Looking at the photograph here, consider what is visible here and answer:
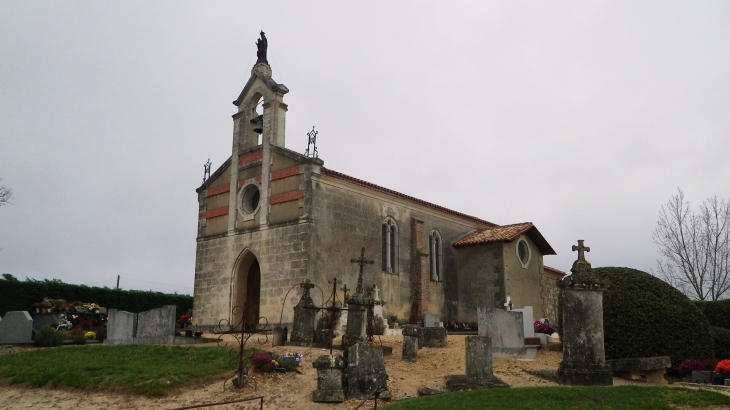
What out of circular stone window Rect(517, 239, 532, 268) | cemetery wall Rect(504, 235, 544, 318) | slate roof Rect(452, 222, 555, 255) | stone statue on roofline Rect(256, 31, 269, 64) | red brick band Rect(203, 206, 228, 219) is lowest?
cemetery wall Rect(504, 235, 544, 318)

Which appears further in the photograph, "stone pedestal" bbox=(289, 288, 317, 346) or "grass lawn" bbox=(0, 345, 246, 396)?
"stone pedestal" bbox=(289, 288, 317, 346)

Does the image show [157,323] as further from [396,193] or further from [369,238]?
[396,193]

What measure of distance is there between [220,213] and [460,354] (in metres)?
13.7

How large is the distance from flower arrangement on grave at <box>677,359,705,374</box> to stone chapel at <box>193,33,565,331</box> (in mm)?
12061

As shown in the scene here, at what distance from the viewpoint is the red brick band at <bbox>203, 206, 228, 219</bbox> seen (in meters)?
26.4

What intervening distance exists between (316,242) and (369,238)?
303 centimetres

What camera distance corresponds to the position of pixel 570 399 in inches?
414

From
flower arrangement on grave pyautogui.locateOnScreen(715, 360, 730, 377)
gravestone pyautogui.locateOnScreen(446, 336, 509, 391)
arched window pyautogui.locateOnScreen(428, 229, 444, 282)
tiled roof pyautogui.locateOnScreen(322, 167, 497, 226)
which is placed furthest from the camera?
arched window pyautogui.locateOnScreen(428, 229, 444, 282)

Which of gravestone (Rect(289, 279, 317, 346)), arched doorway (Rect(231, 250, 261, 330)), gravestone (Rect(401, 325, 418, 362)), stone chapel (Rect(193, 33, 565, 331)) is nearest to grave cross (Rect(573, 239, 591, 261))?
gravestone (Rect(401, 325, 418, 362))

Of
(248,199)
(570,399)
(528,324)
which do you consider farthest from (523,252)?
(570,399)

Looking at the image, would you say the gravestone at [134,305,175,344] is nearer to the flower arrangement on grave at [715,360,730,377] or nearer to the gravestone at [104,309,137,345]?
the gravestone at [104,309,137,345]

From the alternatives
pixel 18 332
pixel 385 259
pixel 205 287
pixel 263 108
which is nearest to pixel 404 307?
pixel 385 259

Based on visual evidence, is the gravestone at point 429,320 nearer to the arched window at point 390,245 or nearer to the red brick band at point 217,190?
the arched window at point 390,245

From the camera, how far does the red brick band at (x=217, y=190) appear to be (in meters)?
26.7
